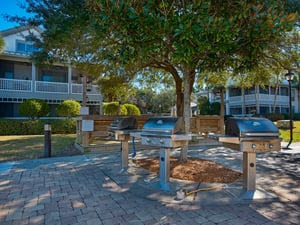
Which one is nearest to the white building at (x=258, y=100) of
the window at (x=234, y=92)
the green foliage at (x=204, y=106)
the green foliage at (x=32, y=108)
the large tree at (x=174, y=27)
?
the window at (x=234, y=92)

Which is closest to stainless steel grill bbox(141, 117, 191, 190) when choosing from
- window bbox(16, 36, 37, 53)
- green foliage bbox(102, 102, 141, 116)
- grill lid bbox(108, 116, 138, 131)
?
grill lid bbox(108, 116, 138, 131)

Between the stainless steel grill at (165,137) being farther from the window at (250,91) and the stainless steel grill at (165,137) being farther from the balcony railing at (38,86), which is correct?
the window at (250,91)

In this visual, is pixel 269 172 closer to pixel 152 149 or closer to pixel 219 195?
pixel 219 195

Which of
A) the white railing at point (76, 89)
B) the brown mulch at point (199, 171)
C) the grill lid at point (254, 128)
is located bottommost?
the brown mulch at point (199, 171)

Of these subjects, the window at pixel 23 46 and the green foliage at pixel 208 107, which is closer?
the window at pixel 23 46

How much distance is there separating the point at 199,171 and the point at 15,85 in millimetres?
15834

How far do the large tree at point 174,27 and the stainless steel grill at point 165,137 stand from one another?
4.19 feet

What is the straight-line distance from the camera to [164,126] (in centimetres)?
374

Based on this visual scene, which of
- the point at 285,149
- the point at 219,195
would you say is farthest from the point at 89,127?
the point at 285,149

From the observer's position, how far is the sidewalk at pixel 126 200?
2861mm

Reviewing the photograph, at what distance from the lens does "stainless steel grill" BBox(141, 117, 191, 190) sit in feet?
12.0

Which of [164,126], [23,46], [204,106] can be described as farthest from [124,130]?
[204,106]

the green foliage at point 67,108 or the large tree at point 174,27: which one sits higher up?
the large tree at point 174,27

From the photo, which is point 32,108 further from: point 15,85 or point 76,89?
point 76,89
